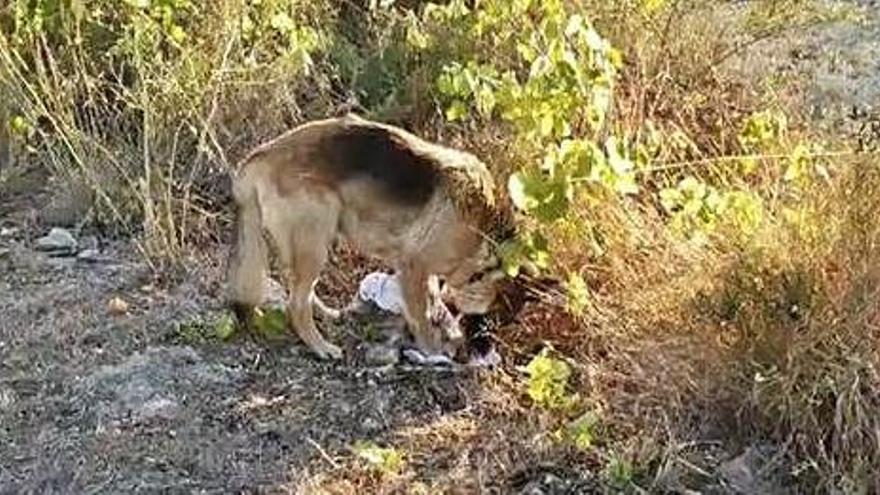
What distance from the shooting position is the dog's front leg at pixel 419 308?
569 centimetres

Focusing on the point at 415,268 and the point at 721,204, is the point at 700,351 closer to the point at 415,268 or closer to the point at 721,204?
the point at 721,204

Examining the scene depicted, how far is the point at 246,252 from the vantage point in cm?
573

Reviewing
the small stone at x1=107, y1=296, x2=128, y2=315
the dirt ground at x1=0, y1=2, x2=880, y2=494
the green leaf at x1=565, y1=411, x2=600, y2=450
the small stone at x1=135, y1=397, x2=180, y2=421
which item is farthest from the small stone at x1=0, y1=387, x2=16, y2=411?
the green leaf at x1=565, y1=411, x2=600, y2=450

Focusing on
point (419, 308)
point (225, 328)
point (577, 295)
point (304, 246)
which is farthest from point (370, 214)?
point (577, 295)

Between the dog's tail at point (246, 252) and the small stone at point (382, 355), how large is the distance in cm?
44

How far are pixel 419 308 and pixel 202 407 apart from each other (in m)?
0.85

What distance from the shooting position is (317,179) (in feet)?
18.2

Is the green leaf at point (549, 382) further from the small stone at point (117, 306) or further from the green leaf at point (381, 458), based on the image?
the small stone at point (117, 306)

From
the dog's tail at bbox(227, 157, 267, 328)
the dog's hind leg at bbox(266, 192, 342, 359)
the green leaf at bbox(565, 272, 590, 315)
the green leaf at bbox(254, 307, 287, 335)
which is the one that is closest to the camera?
the green leaf at bbox(565, 272, 590, 315)

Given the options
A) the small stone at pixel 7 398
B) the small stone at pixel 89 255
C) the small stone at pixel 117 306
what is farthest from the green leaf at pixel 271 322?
the small stone at pixel 89 255

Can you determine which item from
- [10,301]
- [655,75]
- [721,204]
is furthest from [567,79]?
[10,301]

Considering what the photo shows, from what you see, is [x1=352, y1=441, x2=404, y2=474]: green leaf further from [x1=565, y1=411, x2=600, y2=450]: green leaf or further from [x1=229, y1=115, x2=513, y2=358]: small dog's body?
[x1=229, y1=115, x2=513, y2=358]: small dog's body

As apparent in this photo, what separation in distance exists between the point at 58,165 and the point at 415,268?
2.05 meters

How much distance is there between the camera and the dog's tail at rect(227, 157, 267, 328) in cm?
567
